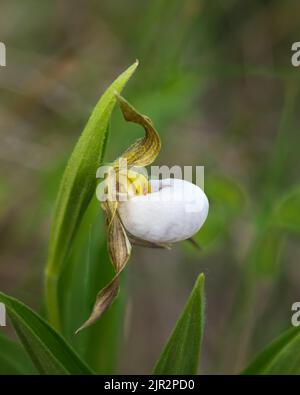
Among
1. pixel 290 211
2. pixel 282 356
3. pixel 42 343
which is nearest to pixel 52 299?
pixel 42 343

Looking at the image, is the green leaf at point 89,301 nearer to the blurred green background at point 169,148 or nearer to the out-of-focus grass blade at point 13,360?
the blurred green background at point 169,148

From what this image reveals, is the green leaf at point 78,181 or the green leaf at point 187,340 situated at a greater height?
the green leaf at point 78,181

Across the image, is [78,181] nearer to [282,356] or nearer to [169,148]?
[282,356]

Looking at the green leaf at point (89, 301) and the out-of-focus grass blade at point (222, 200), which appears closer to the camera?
the green leaf at point (89, 301)

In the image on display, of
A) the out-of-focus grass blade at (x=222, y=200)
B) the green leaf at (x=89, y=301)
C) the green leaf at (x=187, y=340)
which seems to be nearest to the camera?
the green leaf at (x=187, y=340)

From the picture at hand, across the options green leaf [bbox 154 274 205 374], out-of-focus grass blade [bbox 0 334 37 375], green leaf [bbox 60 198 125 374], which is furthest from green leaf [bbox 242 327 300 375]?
out-of-focus grass blade [bbox 0 334 37 375]

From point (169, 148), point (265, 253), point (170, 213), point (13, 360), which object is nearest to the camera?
point (170, 213)

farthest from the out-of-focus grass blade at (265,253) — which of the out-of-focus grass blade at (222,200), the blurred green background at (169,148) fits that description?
the out-of-focus grass blade at (222,200)

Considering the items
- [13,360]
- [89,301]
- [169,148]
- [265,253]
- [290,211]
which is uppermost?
[169,148]
